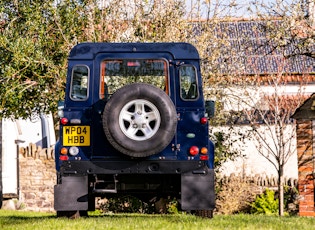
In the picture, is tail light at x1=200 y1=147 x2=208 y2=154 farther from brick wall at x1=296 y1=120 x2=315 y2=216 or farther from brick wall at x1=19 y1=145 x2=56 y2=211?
brick wall at x1=19 y1=145 x2=56 y2=211

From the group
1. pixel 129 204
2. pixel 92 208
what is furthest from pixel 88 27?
pixel 92 208

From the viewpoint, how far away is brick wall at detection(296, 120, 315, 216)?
1945 centimetres

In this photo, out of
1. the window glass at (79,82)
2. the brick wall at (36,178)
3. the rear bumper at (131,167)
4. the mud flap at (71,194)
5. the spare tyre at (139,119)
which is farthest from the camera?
the brick wall at (36,178)

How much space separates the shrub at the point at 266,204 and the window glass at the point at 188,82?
531 inches

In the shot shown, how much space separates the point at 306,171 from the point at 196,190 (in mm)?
8765

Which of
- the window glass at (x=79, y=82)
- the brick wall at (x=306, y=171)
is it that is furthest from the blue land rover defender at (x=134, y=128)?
the brick wall at (x=306, y=171)

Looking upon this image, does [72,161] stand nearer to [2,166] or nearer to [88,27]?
[88,27]

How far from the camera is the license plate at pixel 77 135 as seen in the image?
11422mm

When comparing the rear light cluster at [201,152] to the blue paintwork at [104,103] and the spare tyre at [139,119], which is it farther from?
the spare tyre at [139,119]

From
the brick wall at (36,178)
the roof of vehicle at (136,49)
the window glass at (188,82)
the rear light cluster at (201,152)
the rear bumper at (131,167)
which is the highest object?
the roof of vehicle at (136,49)

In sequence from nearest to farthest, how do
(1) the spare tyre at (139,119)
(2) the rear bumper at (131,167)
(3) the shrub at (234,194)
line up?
(1) the spare tyre at (139,119) < (2) the rear bumper at (131,167) < (3) the shrub at (234,194)

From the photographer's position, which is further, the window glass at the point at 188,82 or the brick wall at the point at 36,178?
the brick wall at the point at 36,178

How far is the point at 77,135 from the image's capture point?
11438mm

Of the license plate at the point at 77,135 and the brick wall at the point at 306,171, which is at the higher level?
the license plate at the point at 77,135
